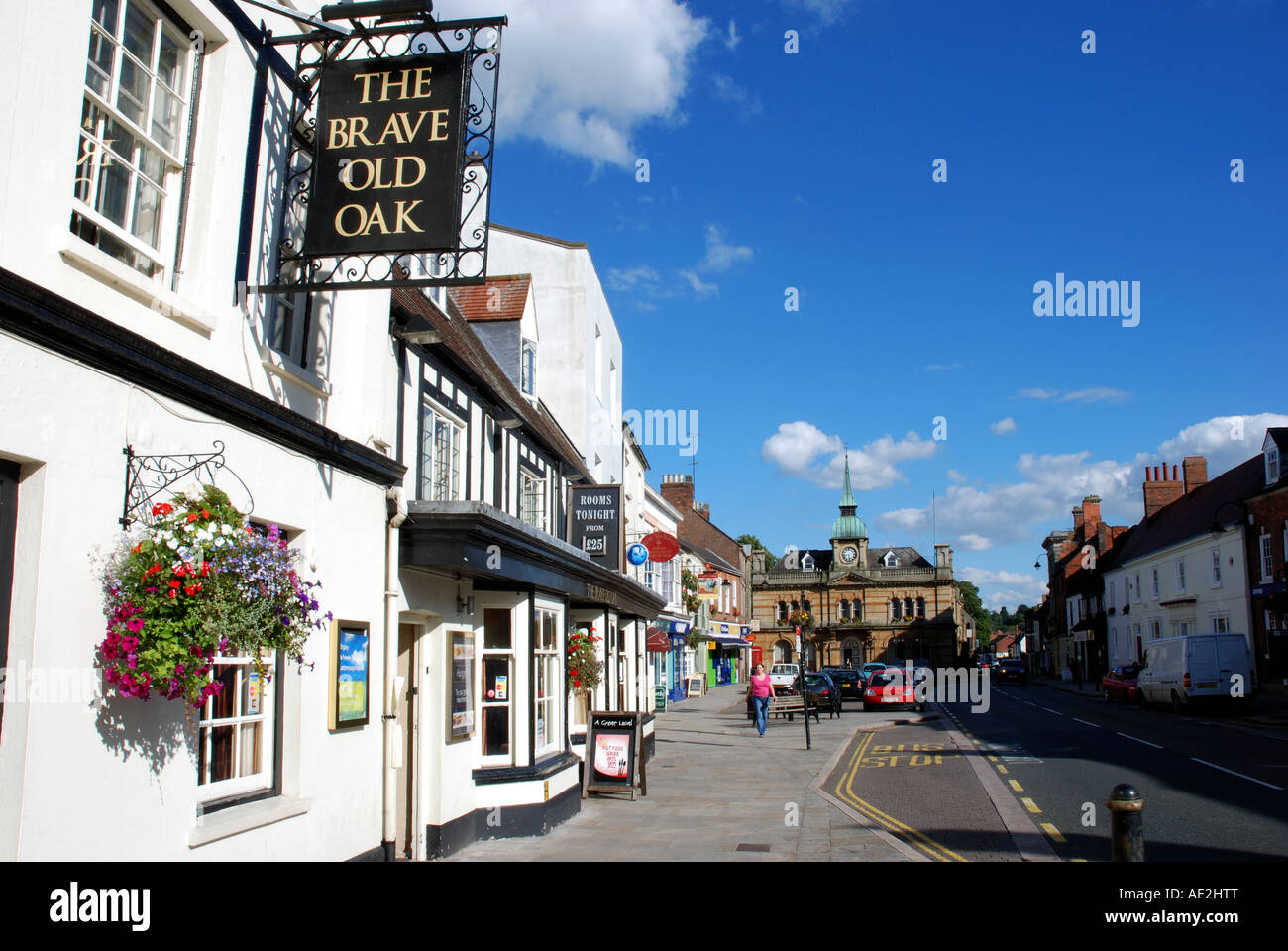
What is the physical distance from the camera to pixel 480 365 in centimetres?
1335

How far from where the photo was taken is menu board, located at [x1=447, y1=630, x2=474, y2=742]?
9859 mm

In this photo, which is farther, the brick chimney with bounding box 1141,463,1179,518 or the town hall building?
the town hall building

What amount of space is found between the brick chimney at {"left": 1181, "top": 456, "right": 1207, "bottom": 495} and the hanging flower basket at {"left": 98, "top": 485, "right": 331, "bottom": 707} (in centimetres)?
5620

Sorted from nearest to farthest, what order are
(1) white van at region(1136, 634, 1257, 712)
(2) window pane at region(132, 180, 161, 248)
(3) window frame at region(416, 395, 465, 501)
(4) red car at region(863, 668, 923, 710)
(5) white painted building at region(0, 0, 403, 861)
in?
(5) white painted building at region(0, 0, 403, 861) → (2) window pane at region(132, 180, 161, 248) → (3) window frame at region(416, 395, 465, 501) → (1) white van at region(1136, 634, 1257, 712) → (4) red car at region(863, 668, 923, 710)

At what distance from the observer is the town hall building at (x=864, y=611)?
89.2m

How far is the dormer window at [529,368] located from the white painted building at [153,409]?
8891 mm

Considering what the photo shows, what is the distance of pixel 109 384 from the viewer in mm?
5016

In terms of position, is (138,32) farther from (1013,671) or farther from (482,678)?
Result: (1013,671)

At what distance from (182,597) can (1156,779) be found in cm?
1407

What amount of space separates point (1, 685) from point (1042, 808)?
1146 cm

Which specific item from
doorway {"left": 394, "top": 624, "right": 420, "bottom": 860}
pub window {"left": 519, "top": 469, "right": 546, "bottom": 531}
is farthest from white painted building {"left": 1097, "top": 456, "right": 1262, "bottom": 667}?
doorway {"left": 394, "top": 624, "right": 420, "bottom": 860}

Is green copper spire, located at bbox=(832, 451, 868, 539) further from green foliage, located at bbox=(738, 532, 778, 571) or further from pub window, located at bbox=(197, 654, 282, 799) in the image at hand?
pub window, located at bbox=(197, 654, 282, 799)
